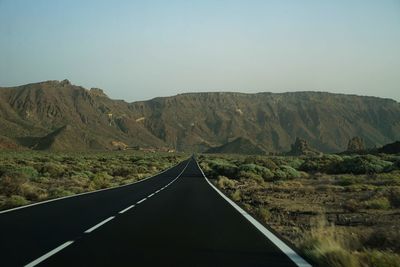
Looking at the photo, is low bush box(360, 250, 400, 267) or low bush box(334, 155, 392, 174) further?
low bush box(334, 155, 392, 174)

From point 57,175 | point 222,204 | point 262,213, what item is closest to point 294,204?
point 222,204

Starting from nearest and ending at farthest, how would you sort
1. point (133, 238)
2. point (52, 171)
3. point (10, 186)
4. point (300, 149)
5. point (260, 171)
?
point (133, 238) < point (10, 186) < point (52, 171) < point (260, 171) < point (300, 149)

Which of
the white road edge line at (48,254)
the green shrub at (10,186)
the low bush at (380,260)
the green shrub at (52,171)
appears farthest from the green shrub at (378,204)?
the green shrub at (52,171)

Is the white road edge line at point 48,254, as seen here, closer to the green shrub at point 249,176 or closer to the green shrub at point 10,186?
the green shrub at point 10,186

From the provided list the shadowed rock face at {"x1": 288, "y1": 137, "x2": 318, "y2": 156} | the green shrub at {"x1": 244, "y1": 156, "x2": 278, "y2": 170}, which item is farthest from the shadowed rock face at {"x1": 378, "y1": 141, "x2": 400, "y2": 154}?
the shadowed rock face at {"x1": 288, "y1": 137, "x2": 318, "y2": 156}

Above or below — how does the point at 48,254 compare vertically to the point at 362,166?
above

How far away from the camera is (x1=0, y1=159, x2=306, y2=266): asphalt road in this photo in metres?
8.22

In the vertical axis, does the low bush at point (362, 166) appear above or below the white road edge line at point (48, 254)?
below

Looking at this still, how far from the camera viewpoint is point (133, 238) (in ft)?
34.4

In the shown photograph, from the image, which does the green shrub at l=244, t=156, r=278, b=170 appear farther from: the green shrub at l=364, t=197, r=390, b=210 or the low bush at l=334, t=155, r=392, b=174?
the green shrub at l=364, t=197, r=390, b=210

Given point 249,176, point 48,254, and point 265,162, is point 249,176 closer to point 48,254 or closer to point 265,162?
point 265,162

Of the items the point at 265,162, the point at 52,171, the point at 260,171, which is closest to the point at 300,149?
the point at 265,162

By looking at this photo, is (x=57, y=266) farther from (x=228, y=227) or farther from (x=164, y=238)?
(x=228, y=227)

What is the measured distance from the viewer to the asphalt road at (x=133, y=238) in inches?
324
